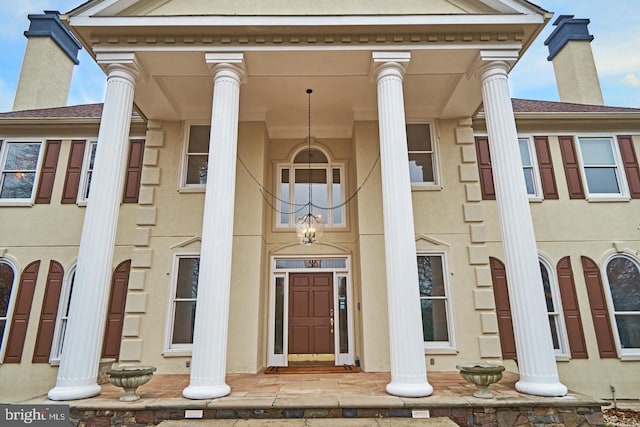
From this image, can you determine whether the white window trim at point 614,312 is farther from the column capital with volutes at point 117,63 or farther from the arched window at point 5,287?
the arched window at point 5,287

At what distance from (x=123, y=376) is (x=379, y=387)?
3.47 meters

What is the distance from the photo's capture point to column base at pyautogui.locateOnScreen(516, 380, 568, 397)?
4480mm

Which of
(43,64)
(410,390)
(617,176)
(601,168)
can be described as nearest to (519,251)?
(410,390)

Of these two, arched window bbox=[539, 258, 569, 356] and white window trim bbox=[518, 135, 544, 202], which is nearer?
arched window bbox=[539, 258, 569, 356]

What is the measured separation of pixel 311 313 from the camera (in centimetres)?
741

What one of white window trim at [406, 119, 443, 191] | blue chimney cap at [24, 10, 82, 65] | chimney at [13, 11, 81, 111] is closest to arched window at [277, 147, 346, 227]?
white window trim at [406, 119, 443, 191]

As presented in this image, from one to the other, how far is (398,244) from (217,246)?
2.58 metres

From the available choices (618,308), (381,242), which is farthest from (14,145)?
(618,308)

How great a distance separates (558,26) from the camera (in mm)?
10523

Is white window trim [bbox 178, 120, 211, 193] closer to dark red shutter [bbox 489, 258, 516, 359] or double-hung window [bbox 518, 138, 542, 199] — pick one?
dark red shutter [bbox 489, 258, 516, 359]

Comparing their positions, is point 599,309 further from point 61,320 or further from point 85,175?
point 85,175

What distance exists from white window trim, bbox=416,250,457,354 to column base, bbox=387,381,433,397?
221 cm

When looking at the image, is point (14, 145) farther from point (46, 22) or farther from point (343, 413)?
point (343, 413)

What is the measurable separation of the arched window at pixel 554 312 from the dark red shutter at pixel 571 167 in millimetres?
1823
